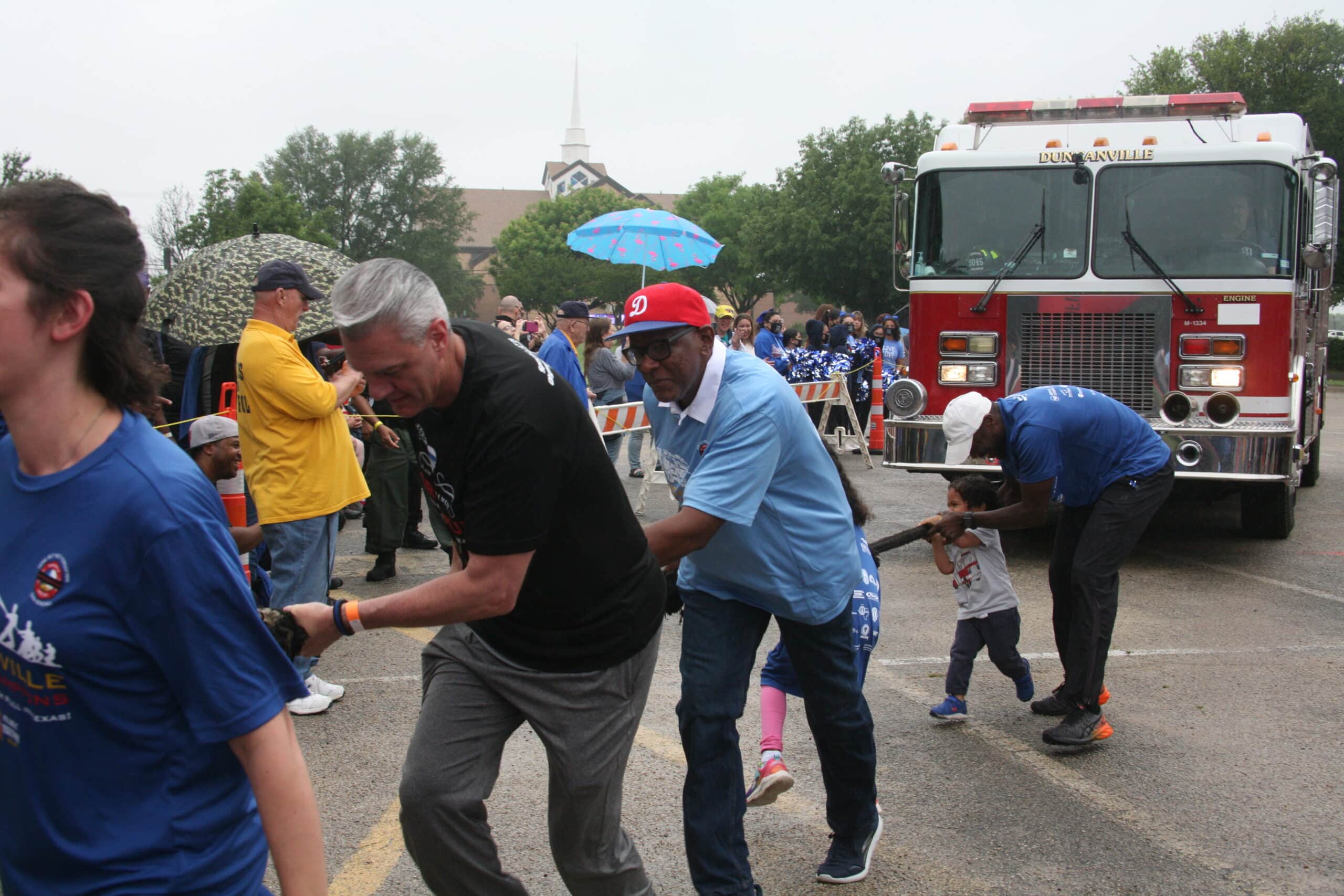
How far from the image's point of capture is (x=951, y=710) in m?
5.23

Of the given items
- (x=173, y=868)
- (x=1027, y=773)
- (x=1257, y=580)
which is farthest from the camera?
(x=1257, y=580)

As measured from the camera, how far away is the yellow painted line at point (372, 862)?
145 inches

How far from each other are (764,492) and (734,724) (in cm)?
68

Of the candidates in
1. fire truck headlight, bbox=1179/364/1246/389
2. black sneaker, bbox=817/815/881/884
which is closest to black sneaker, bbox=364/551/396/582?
black sneaker, bbox=817/815/881/884

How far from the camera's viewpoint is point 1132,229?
8.66 m

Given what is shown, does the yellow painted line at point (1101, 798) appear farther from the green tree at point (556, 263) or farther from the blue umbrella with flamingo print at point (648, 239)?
the green tree at point (556, 263)

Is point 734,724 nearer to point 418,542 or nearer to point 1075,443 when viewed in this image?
point 1075,443

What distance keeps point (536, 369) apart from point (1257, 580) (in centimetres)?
720

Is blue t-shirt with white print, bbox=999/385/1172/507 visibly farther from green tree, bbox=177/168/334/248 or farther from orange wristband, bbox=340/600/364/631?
green tree, bbox=177/168/334/248

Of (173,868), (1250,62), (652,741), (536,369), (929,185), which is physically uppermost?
(1250,62)

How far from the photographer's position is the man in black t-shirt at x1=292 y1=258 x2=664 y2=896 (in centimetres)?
243

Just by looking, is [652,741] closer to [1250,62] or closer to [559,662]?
[559,662]

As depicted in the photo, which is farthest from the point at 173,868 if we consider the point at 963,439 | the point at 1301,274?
the point at 1301,274

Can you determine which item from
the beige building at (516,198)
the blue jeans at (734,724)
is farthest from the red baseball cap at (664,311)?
the beige building at (516,198)
